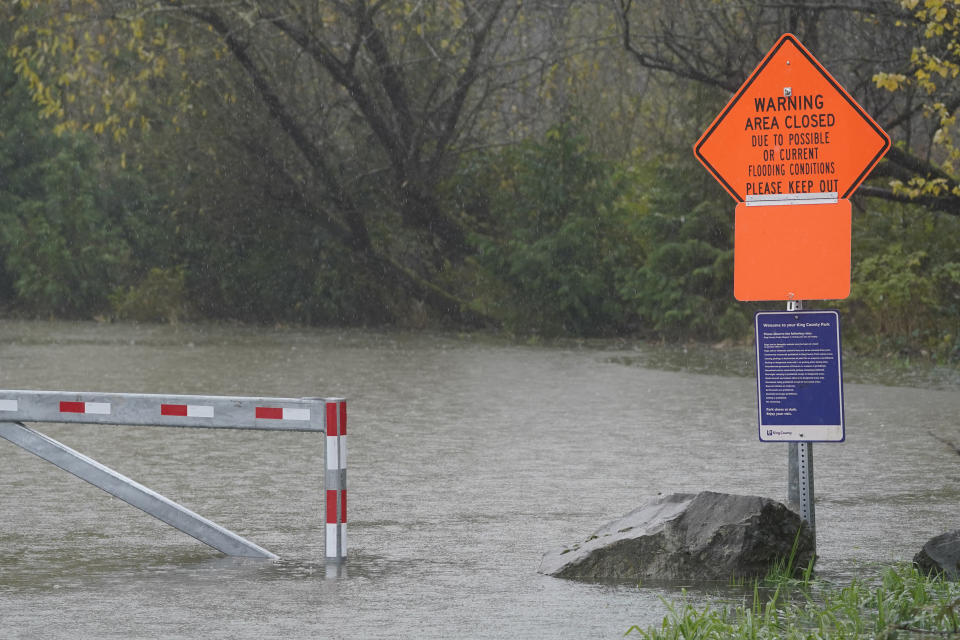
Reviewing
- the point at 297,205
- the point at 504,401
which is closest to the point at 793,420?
the point at 504,401

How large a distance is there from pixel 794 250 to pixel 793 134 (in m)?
0.59

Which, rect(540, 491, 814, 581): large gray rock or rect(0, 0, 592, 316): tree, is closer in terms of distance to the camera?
rect(540, 491, 814, 581): large gray rock

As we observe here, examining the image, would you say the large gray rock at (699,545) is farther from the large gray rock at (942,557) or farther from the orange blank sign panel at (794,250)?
the orange blank sign panel at (794,250)

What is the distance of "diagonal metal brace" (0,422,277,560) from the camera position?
8.27 m

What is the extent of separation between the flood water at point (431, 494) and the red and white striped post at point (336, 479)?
4.7 inches

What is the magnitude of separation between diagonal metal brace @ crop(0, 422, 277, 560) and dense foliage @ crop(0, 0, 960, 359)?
1424 centimetres

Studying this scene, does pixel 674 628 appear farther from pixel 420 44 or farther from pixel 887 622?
pixel 420 44

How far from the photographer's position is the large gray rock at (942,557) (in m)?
7.19

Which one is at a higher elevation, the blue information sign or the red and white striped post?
the blue information sign

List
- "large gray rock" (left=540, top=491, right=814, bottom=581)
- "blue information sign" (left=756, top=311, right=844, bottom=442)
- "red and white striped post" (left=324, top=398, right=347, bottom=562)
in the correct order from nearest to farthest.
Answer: "large gray rock" (left=540, top=491, right=814, bottom=581) < "red and white striped post" (left=324, top=398, right=347, bottom=562) < "blue information sign" (left=756, top=311, right=844, bottom=442)

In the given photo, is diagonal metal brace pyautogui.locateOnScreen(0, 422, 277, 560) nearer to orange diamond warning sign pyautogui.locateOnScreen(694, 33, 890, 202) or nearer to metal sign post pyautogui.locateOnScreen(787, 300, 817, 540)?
metal sign post pyautogui.locateOnScreen(787, 300, 817, 540)

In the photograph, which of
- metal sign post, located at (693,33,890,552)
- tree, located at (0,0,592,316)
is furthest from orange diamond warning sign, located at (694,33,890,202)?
tree, located at (0,0,592,316)

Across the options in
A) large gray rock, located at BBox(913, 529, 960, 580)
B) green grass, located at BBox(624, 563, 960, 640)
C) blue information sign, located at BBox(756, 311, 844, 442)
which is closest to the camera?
green grass, located at BBox(624, 563, 960, 640)

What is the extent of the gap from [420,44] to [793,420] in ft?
73.0
